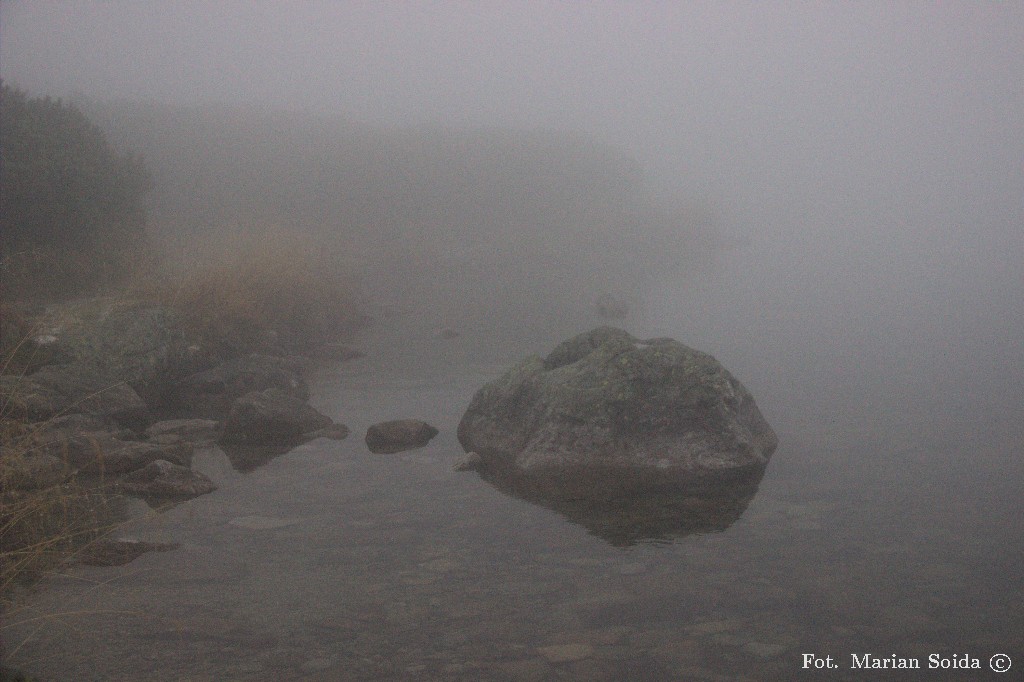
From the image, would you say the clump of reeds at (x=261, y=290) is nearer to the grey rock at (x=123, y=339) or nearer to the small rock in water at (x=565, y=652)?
the grey rock at (x=123, y=339)

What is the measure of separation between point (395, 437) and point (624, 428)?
9.14 feet

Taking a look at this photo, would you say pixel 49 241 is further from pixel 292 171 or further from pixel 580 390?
pixel 292 171

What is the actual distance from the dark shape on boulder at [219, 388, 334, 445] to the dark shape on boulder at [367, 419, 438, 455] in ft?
2.85

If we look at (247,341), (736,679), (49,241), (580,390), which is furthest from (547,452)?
(49,241)

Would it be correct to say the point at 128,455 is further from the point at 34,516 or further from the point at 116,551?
the point at 34,516

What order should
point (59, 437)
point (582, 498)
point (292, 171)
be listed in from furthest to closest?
point (292, 171), point (59, 437), point (582, 498)

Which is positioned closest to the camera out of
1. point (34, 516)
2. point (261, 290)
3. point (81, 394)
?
point (34, 516)

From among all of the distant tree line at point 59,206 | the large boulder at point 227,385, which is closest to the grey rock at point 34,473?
the large boulder at point 227,385

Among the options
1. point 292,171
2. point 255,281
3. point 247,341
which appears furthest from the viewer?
point 292,171

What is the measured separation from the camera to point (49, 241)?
55.0ft

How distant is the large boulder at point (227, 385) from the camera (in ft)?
37.7

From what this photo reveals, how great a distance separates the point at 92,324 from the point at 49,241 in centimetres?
626

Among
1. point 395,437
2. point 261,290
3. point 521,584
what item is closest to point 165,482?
point 395,437

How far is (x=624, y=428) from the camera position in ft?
29.0
